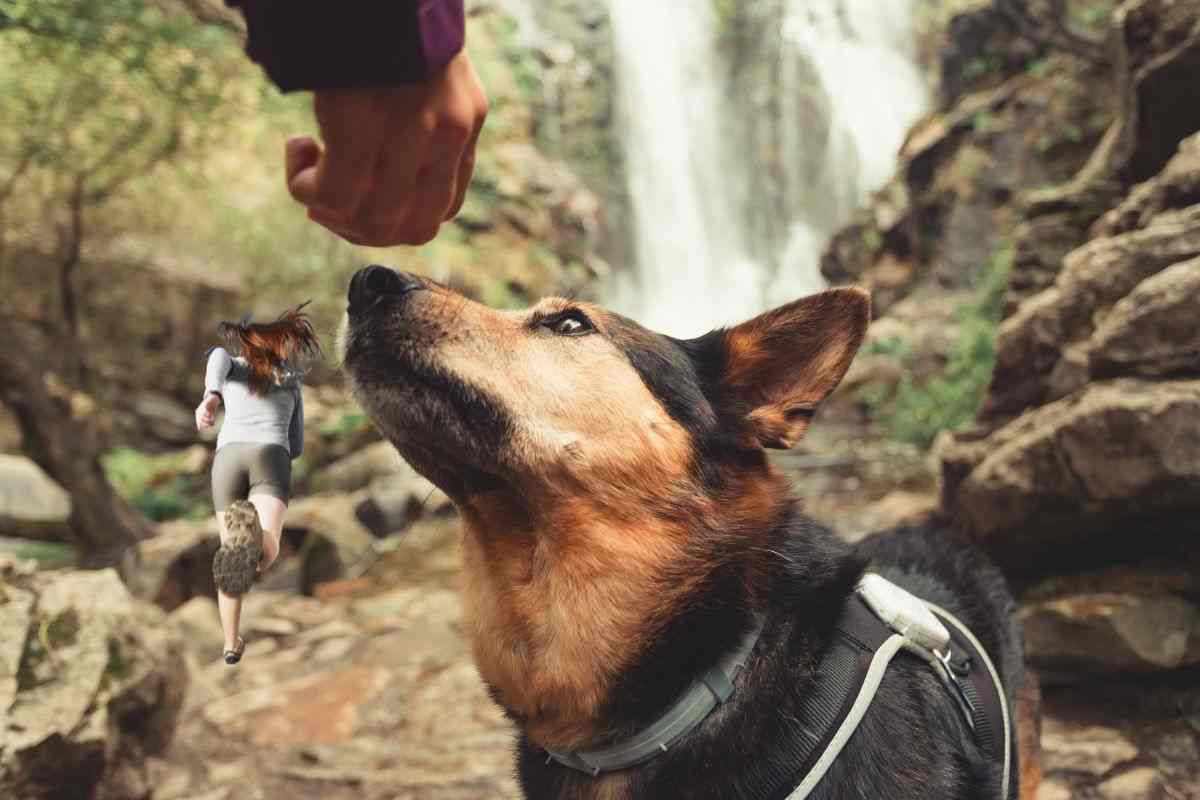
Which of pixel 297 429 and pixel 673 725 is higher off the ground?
pixel 297 429

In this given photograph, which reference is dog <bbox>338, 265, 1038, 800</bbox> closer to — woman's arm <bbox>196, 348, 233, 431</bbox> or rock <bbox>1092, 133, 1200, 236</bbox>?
woman's arm <bbox>196, 348, 233, 431</bbox>

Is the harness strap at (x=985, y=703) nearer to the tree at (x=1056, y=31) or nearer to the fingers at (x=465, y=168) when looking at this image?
the fingers at (x=465, y=168)

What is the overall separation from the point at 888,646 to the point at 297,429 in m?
1.61

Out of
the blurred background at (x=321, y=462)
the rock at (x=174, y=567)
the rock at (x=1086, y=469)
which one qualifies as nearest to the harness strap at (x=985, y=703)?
the blurred background at (x=321, y=462)

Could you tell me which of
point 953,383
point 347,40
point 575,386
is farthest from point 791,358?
point 953,383

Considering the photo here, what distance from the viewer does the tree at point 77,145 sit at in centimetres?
338

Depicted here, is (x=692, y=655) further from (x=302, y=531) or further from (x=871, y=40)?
(x=871, y=40)

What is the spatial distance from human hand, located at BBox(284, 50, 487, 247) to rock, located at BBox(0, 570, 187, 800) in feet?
8.63

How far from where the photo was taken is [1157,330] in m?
3.55

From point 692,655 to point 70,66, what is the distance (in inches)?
203

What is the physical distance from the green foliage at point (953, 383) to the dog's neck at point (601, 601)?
9.90 meters

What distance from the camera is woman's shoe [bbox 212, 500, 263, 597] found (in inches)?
42.2

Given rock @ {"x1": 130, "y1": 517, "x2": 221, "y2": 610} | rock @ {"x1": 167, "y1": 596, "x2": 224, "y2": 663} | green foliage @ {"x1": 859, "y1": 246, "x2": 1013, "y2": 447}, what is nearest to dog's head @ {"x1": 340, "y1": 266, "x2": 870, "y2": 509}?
rock @ {"x1": 130, "y1": 517, "x2": 221, "y2": 610}

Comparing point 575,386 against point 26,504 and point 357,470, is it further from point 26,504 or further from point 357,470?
point 26,504
